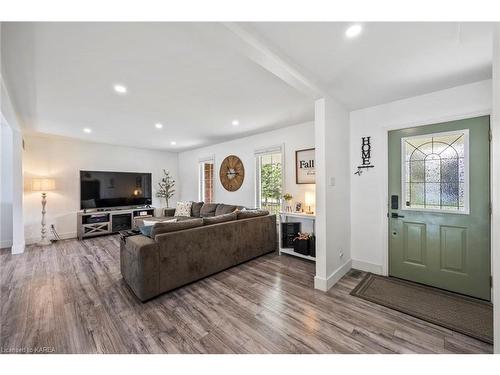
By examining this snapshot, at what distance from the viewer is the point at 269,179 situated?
457 centimetres

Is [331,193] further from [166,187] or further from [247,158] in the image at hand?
[166,187]

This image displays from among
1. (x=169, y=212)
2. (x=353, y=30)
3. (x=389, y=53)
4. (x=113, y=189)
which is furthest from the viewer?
(x=169, y=212)

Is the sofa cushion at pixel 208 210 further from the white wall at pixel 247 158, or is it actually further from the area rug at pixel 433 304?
the area rug at pixel 433 304

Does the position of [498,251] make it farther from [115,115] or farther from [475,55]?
[115,115]

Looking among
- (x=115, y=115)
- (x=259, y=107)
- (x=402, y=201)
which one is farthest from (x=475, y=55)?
(x=115, y=115)

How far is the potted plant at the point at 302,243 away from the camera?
3400 mm

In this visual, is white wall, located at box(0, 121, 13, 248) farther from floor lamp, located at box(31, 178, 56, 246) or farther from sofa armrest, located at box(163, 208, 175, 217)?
sofa armrest, located at box(163, 208, 175, 217)

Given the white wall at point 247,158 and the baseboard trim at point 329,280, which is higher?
the white wall at point 247,158

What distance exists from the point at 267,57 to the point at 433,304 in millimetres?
2934

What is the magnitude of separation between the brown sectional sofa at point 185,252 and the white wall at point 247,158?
51.3 inches

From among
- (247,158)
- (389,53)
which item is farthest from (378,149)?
(247,158)

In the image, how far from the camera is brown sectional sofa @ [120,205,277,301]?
2285 millimetres

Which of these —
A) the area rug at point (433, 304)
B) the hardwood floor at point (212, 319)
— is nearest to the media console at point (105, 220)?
the hardwood floor at point (212, 319)

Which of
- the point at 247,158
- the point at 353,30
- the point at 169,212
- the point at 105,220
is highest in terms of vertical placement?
the point at 353,30
